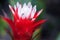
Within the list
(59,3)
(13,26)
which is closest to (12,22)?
(13,26)

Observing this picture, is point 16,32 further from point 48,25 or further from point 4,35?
point 48,25

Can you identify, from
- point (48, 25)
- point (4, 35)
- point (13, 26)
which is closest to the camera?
point (13, 26)

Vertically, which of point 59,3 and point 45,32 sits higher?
point 59,3

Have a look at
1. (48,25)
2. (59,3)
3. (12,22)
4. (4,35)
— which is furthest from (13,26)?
(59,3)

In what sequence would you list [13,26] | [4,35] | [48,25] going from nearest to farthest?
[13,26], [4,35], [48,25]

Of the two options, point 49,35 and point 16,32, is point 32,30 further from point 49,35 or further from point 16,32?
point 49,35

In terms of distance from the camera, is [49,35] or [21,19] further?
[49,35]
